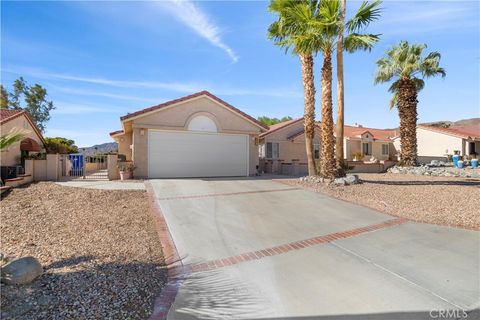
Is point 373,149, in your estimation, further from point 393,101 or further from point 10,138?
point 10,138

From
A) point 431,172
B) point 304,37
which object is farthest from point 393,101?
point 304,37

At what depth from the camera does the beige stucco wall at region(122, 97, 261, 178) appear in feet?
47.9

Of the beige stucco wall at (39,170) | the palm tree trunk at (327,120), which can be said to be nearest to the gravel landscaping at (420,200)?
the palm tree trunk at (327,120)

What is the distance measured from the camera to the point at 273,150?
24.3 meters

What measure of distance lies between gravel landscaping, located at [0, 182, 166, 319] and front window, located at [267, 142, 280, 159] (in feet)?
53.0

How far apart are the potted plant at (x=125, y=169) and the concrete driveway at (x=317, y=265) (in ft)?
22.0

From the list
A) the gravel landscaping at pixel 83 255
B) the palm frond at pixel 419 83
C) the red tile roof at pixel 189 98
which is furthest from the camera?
the palm frond at pixel 419 83

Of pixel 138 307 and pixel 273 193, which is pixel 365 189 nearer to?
pixel 273 193

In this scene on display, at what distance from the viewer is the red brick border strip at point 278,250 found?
4660mm

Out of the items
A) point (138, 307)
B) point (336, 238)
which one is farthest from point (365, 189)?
point (138, 307)

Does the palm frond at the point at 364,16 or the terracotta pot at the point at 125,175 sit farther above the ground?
the palm frond at the point at 364,16

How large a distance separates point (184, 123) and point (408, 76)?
18465mm

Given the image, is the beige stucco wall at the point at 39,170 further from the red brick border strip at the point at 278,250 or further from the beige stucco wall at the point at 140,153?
the red brick border strip at the point at 278,250

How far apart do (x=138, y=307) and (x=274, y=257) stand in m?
2.59
